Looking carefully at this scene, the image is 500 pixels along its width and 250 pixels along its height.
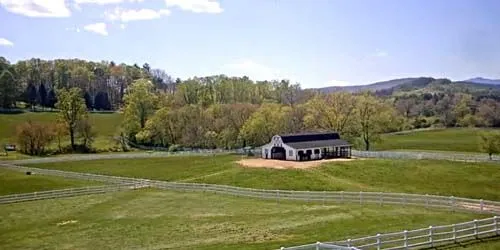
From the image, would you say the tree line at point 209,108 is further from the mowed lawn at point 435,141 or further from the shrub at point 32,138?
the shrub at point 32,138

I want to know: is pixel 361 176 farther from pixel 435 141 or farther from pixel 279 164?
pixel 435 141

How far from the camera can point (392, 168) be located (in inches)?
2367

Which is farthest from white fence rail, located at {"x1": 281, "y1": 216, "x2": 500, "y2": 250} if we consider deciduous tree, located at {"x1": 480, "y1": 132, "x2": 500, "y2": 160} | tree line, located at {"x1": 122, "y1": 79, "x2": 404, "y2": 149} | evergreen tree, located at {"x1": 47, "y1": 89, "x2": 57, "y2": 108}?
evergreen tree, located at {"x1": 47, "y1": 89, "x2": 57, "y2": 108}

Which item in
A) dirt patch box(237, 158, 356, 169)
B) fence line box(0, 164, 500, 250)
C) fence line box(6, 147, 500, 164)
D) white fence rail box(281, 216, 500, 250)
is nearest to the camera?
white fence rail box(281, 216, 500, 250)

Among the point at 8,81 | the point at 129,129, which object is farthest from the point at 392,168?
the point at 8,81

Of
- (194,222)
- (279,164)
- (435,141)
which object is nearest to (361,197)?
(194,222)

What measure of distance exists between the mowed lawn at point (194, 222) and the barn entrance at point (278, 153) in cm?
2187

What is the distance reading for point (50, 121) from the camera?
12012cm

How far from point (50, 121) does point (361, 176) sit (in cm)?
8189

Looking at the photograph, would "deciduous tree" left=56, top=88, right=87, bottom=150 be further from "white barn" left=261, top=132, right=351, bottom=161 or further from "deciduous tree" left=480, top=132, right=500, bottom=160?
"deciduous tree" left=480, top=132, right=500, bottom=160

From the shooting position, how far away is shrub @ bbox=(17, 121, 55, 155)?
9431 cm

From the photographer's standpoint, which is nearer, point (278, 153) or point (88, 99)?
point (278, 153)

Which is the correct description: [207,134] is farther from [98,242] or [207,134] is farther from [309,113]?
[98,242]

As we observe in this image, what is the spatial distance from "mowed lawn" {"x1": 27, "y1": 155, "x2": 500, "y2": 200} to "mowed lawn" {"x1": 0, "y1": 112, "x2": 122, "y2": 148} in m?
42.6
